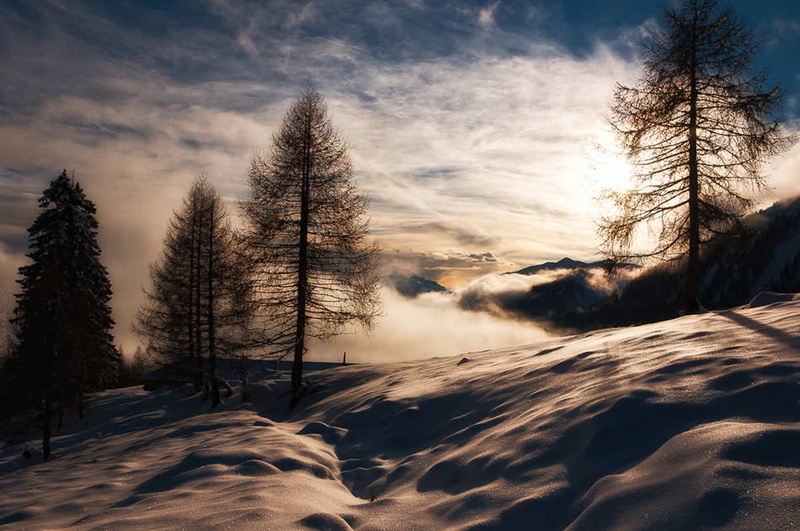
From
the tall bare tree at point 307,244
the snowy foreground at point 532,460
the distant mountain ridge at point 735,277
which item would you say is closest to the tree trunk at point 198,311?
the tall bare tree at point 307,244

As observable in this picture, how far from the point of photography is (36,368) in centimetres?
1688

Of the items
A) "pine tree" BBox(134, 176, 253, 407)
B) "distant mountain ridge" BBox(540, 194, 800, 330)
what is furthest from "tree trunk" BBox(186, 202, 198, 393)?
"distant mountain ridge" BBox(540, 194, 800, 330)

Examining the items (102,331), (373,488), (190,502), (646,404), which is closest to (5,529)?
(190,502)

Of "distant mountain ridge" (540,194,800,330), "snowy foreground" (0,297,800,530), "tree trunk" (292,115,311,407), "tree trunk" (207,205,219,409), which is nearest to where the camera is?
"snowy foreground" (0,297,800,530)

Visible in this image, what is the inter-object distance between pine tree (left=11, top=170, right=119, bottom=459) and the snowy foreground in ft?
38.2

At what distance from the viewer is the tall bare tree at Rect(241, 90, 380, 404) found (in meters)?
15.2

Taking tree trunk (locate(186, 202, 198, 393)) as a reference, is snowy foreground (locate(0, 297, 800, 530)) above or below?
below

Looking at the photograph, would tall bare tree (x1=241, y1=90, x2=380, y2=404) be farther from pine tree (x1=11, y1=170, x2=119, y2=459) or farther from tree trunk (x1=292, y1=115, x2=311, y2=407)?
pine tree (x1=11, y1=170, x2=119, y2=459)

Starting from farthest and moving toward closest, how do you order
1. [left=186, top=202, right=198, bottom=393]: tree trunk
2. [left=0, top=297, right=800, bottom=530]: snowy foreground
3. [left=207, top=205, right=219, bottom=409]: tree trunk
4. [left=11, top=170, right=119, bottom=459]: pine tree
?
[left=186, top=202, right=198, bottom=393]: tree trunk < [left=207, top=205, right=219, bottom=409]: tree trunk < [left=11, top=170, right=119, bottom=459]: pine tree < [left=0, top=297, right=800, bottom=530]: snowy foreground

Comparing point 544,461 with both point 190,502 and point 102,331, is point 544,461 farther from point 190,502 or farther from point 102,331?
point 102,331

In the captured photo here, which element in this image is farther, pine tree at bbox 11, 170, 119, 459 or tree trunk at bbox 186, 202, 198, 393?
tree trunk at bbox 186, 202, 198, 393

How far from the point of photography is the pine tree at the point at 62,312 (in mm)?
17016

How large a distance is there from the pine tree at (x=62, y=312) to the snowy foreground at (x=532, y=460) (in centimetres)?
1164

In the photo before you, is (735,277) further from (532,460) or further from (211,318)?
(532,460)
